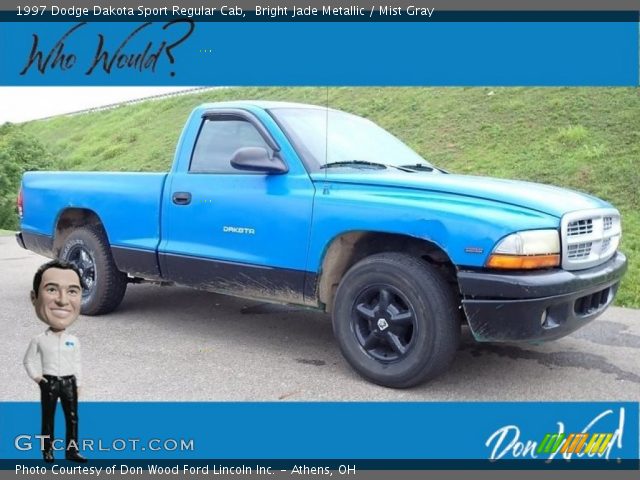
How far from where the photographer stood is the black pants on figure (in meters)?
2.56

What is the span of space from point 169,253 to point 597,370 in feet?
10.9

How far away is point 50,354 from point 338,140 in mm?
2976

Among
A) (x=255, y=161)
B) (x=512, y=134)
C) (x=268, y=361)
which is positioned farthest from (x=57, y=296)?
(x=512, y=134)

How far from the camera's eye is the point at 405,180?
4195 millimetres

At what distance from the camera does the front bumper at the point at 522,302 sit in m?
3.68

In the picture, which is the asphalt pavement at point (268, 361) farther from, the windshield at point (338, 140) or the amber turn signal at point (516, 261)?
the windshield at point (338, 140)

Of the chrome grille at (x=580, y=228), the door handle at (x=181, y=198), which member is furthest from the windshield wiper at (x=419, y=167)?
the door handle at (x=181, y=198)

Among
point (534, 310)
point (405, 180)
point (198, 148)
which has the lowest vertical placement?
point (534, 310)

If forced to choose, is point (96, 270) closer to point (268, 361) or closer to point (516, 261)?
point (268, 361)

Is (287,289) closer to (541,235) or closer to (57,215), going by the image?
(541,235)

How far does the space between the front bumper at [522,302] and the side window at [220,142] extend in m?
2.10

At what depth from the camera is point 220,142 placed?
517 cm

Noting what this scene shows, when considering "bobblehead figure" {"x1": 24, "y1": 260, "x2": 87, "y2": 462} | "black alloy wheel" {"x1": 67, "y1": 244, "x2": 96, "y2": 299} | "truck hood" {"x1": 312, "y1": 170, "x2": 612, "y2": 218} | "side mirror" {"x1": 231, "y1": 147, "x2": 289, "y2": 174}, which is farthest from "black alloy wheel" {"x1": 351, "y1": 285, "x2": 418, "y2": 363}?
"black alloy wheel" {"x1": 67, "y1": 244, "x2": 96, "y2": 299}

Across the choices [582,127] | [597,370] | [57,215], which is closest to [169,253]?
[57,215]
